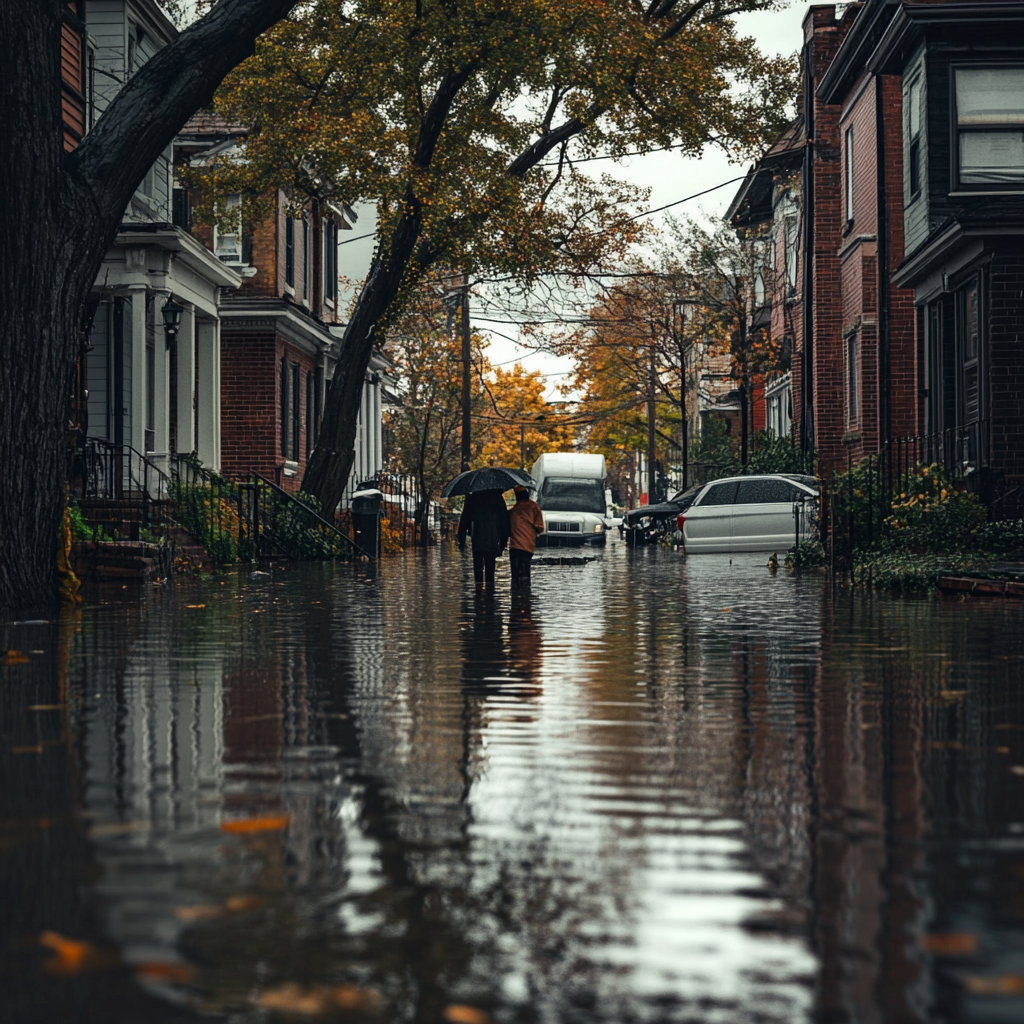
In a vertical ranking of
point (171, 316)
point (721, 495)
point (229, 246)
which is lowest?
point (721, 495)

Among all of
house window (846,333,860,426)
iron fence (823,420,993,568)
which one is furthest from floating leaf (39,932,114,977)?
house window (846,333,860,426)

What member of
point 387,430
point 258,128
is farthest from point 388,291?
point 387,430

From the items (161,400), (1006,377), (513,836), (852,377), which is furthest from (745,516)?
(513,836)

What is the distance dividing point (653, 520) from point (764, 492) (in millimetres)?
11061

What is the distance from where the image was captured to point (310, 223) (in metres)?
42.3

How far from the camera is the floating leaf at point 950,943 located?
3.80 meters

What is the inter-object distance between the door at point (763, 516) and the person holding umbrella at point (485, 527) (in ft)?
37.7

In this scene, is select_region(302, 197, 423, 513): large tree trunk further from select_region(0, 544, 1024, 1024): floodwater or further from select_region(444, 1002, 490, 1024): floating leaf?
select_region(444, 1002, 490, 1024): floating leaf

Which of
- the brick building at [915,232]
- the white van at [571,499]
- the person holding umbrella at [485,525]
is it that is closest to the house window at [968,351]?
the brick building at [915,232]

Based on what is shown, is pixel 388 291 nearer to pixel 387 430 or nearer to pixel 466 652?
pixel 466 652

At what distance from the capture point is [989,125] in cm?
2634

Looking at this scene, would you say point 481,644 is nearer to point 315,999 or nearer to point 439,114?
point 315,999

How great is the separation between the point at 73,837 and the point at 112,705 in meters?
3.39

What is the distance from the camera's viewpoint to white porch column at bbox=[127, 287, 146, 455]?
26375 mm
